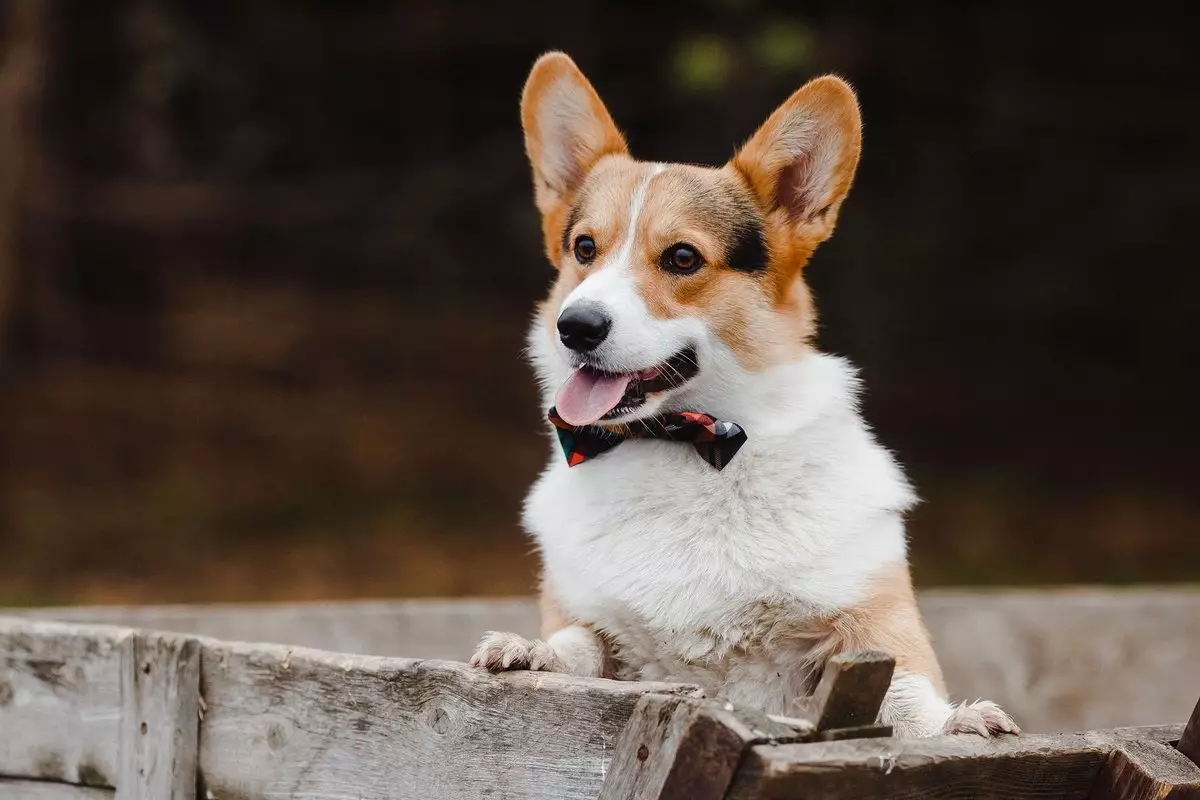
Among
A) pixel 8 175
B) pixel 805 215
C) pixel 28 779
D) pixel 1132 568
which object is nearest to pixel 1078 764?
pixel 805 215

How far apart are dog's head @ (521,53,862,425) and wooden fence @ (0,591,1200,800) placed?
0.54 meters

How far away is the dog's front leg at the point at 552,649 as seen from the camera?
1972 mm

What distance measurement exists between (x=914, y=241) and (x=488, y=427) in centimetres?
277

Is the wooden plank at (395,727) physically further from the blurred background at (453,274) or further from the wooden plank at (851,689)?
the blurred background at (453,274)

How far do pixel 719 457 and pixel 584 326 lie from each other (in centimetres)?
31

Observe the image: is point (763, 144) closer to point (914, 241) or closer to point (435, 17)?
point (914, 241)

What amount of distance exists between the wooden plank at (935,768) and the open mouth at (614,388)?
76cm

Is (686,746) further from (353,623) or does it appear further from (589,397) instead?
(353,623)

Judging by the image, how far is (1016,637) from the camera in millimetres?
3766

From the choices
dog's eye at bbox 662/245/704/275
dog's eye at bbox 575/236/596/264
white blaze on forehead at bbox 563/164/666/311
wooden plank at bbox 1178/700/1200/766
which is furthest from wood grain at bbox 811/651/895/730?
dog's eye at bbox 575/236/596/264

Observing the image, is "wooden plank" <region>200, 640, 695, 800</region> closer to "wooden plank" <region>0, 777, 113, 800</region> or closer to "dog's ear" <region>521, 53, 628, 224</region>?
"wooden plank" <region>0, 777, 113, 800</region>

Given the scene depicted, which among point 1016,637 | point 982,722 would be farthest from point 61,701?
point 1016,637

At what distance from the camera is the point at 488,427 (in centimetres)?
812

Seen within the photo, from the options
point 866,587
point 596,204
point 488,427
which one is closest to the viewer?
point 866,587
